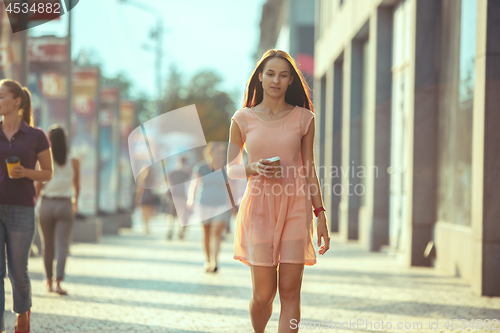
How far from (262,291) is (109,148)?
16.8 m

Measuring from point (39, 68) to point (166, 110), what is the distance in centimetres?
3069

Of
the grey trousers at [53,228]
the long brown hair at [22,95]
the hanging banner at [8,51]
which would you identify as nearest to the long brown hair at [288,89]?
the long brown hair at [22,95]

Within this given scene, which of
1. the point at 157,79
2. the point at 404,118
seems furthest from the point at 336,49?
the point at 157,79

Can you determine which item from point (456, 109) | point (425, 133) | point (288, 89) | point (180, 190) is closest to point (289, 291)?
point (288, 89)

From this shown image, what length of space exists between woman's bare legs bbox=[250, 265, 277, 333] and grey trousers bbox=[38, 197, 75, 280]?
164 inches

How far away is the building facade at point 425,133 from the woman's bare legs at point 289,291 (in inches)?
166

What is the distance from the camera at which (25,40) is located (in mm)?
11328

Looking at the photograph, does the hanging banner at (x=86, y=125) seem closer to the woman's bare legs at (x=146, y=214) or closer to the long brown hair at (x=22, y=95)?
the woman's bare legs at (x=146, y=214)

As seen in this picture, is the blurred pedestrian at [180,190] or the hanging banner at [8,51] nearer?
the hanging banner at [8,51]

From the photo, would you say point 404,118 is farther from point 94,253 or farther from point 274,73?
point 274,73

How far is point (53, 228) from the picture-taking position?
7934 millimetres

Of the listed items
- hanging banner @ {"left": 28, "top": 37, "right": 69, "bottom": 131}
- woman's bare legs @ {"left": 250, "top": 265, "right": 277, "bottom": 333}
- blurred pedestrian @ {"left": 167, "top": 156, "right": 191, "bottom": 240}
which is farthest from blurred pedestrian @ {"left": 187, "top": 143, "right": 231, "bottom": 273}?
woman's bare legs @ {"left": 250, "top": 265, "right": 277, "bottom": 333}

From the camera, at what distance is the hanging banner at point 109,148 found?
19844 millimetres

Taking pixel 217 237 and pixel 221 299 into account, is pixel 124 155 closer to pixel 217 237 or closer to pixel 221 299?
pixel 217 237
